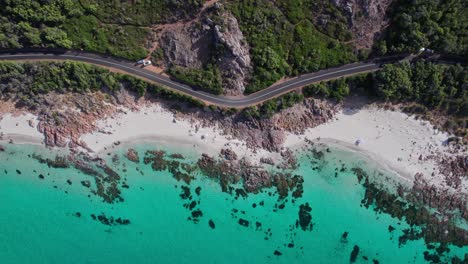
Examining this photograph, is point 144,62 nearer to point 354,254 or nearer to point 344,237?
point 344,237

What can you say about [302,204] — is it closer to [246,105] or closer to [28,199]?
[246,105]

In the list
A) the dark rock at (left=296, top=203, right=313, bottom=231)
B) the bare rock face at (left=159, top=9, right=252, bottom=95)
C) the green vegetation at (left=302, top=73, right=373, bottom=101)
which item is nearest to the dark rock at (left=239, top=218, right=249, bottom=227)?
the dark rock at (left=296, top=203, right=313, bottom=231)

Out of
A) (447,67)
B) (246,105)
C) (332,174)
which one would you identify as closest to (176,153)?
(246,105)

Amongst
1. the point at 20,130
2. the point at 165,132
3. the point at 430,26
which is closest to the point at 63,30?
the point at 20,130

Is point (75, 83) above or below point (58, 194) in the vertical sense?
above

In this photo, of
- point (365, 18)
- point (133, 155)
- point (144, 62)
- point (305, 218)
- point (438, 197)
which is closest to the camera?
point (365, 18)

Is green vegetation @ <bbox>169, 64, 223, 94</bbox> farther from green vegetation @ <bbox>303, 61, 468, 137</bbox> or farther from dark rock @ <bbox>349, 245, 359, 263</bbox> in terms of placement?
dark rock @ <bbox>349, 245, 359, 263</bbox>

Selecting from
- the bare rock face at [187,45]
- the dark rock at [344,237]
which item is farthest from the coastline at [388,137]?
the bare rock face at [187,45]
